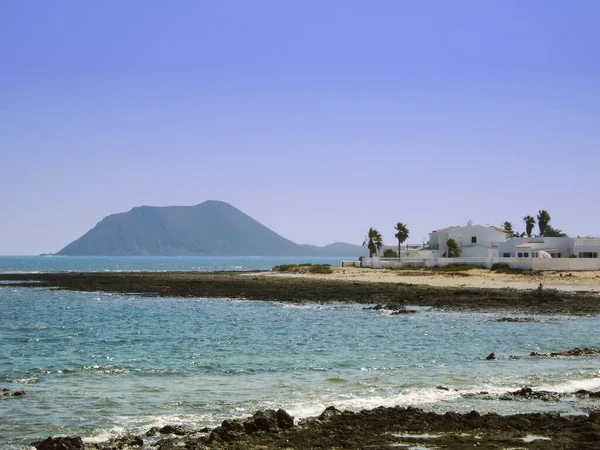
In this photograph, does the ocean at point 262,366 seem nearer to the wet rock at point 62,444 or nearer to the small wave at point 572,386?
the small wave at point 572,386

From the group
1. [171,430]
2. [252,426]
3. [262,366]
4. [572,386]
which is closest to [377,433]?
[252,426]

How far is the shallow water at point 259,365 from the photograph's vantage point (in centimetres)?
1919

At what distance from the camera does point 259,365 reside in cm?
2748

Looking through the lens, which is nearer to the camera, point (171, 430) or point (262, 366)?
point (171, 430)

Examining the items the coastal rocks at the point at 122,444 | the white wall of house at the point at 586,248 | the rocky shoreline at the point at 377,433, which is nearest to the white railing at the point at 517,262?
the white wall of house at the point at 586,248

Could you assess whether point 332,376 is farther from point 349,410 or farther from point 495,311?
point 495,311

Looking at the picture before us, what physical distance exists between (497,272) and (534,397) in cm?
6498

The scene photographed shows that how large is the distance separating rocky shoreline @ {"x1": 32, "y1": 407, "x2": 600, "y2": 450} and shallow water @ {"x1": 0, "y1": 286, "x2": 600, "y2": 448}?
1.35m

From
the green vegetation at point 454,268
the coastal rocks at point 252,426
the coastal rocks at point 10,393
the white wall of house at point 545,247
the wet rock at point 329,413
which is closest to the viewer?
the coastal rocks at point 252,426

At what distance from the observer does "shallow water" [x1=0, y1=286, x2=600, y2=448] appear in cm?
1919

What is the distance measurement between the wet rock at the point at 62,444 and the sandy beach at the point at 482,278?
5301 centimetres

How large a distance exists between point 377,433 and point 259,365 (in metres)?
12.1

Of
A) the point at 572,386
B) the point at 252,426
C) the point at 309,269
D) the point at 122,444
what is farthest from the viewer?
the point at 309,269

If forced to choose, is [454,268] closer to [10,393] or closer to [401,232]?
[401,232]
